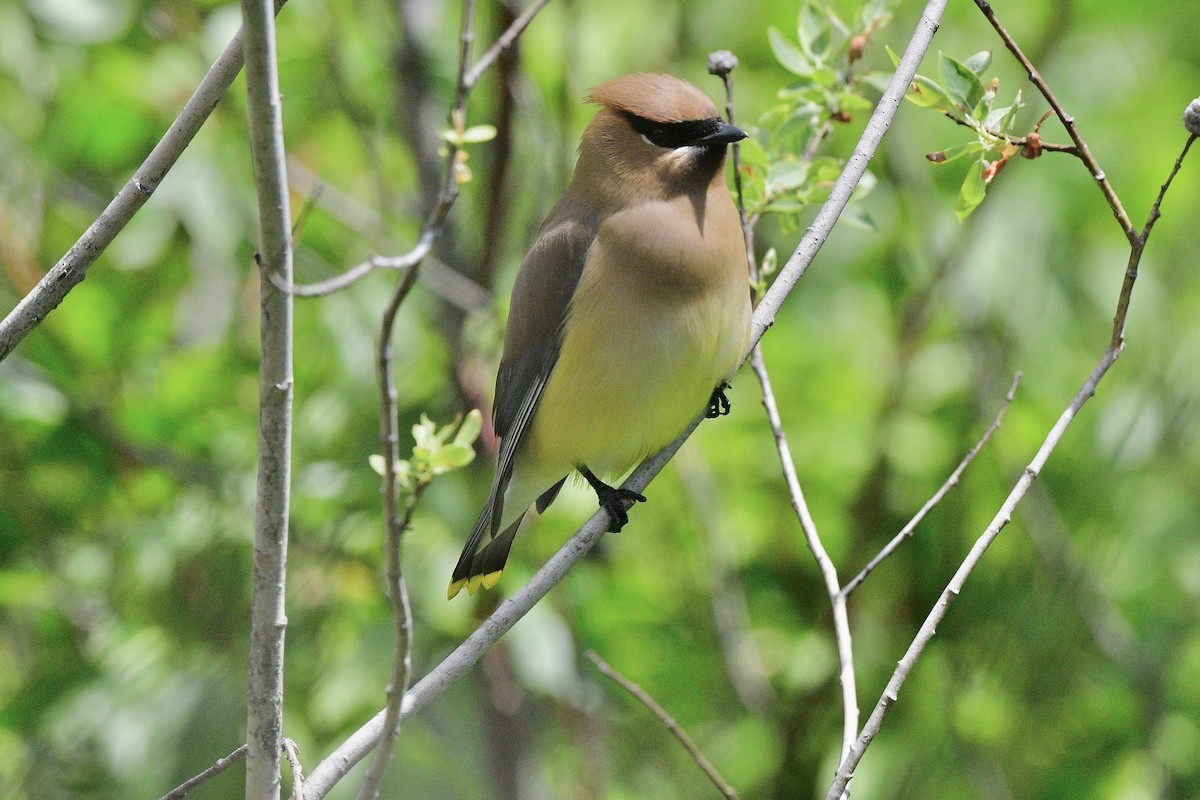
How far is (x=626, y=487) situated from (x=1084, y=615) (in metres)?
1.79

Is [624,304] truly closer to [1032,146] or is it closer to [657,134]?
[657,134]

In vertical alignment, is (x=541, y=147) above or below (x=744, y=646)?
above

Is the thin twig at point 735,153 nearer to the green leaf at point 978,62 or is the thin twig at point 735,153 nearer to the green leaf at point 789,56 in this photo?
the green leaf at point 789,56

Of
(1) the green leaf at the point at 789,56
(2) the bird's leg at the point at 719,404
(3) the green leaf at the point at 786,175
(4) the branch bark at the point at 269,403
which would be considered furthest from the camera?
(2) the bird's leg at the point at 719,404

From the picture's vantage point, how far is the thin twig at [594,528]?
2453 millimetres

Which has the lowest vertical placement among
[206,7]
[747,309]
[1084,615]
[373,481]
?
[1084,615]

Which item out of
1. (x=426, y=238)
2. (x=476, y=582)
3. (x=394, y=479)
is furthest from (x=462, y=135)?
(x=476, y=582)

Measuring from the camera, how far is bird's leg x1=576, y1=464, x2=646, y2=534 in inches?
141

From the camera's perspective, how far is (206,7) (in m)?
5.30

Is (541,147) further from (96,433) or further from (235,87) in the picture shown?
(96,433)

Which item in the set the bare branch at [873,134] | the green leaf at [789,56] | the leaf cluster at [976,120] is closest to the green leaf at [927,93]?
the leaf cluster at [976,120]

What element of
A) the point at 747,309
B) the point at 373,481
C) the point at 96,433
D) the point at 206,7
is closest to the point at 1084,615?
the point at 747,309

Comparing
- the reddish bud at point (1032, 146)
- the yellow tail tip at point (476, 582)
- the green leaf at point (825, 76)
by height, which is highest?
the green leaf at point (825, 76)

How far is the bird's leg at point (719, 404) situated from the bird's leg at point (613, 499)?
1.27ft
